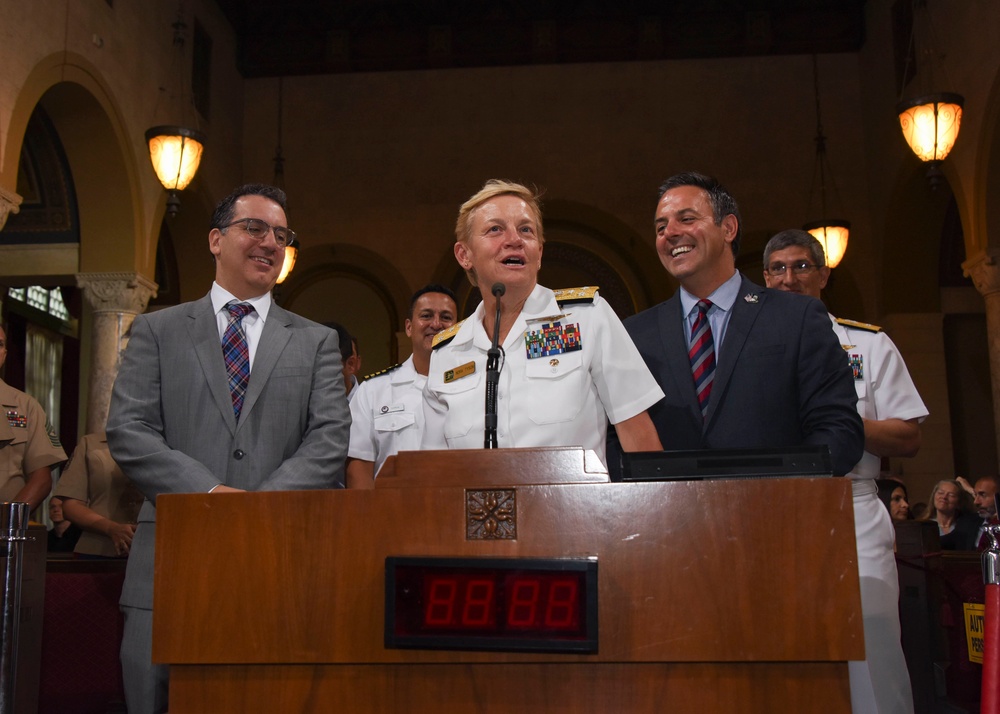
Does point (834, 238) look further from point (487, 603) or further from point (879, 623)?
point (487, 603)

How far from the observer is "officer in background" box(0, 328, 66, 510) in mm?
4254

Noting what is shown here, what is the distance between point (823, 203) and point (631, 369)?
A: 354 inches

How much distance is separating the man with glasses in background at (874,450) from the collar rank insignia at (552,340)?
67 cm

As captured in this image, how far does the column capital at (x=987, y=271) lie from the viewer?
7758 millimetres

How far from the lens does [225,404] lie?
2135 mm

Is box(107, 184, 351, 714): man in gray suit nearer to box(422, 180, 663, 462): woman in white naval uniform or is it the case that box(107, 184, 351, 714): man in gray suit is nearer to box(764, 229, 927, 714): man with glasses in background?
box(422, 180, 663, 462): woman in white naval uniform

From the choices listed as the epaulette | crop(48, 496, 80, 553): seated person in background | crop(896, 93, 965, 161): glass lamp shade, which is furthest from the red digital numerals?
crop(896, 93, 965, 161): glass lamp shade

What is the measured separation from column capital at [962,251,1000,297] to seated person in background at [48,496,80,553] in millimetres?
6940

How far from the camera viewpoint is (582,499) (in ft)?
4.26

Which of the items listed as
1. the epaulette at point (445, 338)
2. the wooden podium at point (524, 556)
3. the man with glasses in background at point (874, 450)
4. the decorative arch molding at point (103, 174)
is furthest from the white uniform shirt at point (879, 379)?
the decorative arch molding at point (103, 174)

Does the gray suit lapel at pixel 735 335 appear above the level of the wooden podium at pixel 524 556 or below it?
above

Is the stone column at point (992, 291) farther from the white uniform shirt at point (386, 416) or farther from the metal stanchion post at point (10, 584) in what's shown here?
the metal stanchion post at point (10, 584)

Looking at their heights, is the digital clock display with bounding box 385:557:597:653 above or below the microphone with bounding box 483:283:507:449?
below

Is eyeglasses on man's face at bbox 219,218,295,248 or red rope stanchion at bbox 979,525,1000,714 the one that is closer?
red rope stanchion at bbox 979,525,1000,714
